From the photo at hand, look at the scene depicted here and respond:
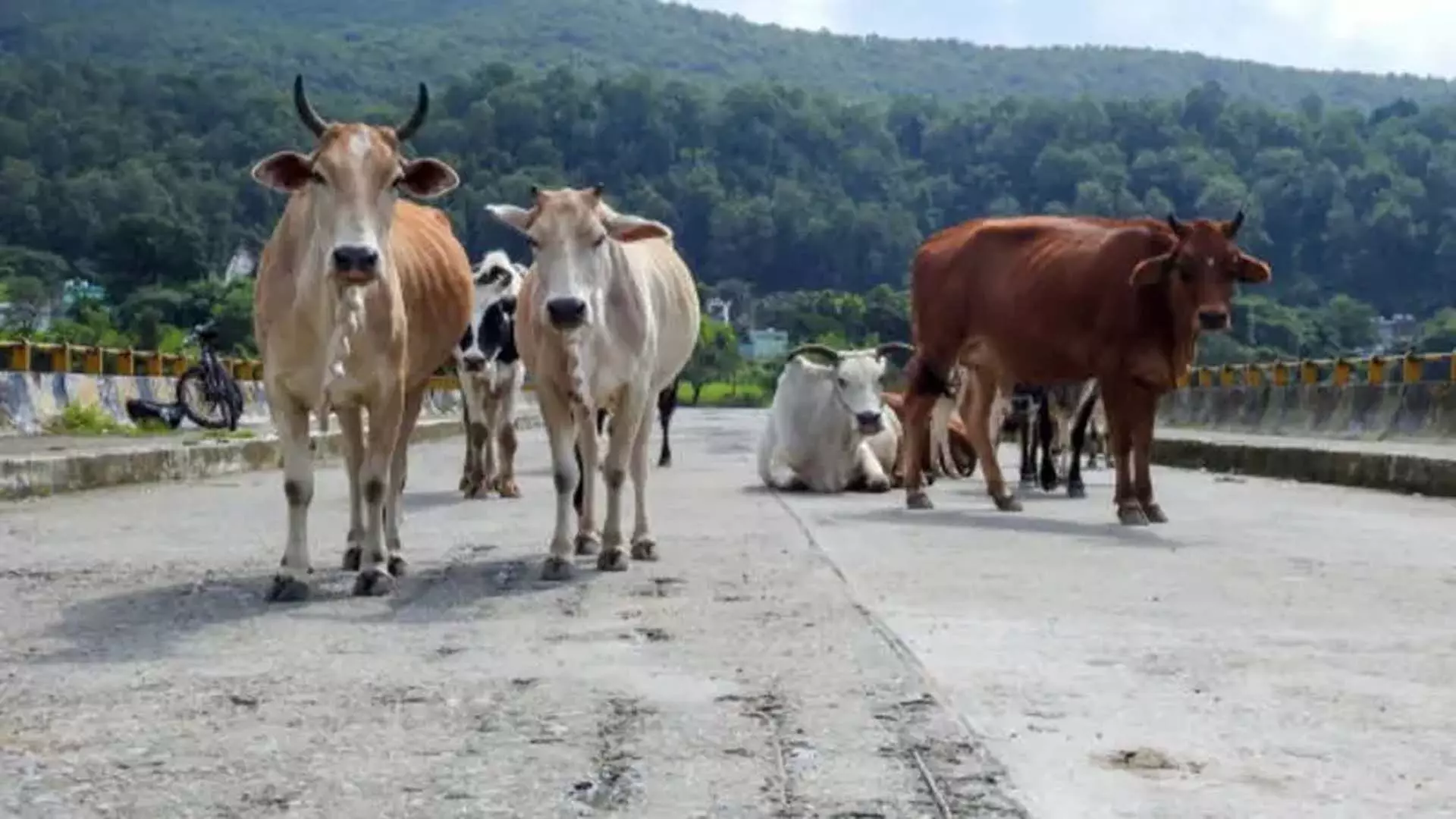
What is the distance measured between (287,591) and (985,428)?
27.1 feet

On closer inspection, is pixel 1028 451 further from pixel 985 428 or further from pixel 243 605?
pixel 243 605

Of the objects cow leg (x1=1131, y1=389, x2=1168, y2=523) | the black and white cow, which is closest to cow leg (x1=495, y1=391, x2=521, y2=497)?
the black and white cow

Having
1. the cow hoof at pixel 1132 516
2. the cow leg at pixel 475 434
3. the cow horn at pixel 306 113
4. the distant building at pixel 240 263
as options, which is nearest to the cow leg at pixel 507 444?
the cow leg at pixel 475 434

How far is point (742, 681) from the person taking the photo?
6031 mm

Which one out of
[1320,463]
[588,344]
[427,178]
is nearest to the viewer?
[427,178]

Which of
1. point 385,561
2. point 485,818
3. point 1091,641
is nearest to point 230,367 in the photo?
point 385,561

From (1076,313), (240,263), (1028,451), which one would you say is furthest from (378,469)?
(240,263)

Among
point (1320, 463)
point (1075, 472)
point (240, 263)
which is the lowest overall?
point (240, 263)

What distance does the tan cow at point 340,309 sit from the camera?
8.28m

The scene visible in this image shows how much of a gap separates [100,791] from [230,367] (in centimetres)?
2882

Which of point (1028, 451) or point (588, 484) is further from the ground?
point (588, 484)

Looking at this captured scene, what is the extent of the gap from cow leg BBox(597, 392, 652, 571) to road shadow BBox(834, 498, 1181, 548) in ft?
8.29

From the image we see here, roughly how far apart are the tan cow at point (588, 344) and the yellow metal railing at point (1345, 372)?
35.0 feet

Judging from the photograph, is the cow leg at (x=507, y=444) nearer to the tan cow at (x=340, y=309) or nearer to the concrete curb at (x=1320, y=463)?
the tan cow at (x=340, y=309)
